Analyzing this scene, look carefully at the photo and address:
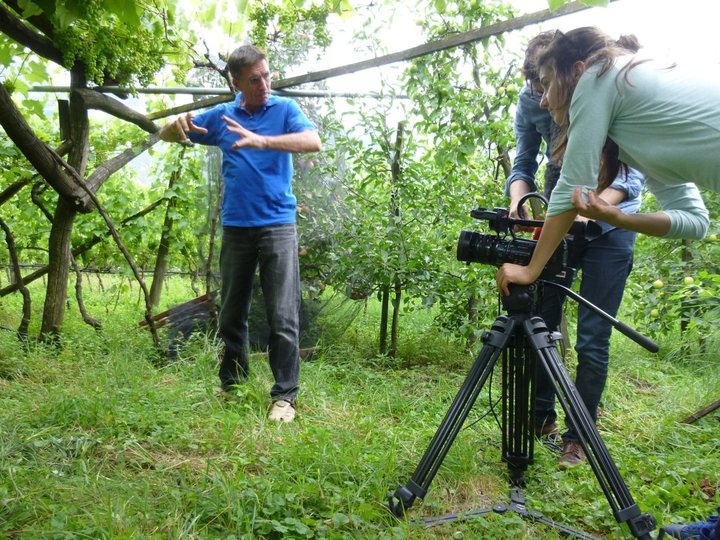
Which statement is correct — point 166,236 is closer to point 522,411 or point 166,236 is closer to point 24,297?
point 24,297

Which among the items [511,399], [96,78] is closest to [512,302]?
[511,399]

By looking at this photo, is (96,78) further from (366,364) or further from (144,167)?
(144,167)

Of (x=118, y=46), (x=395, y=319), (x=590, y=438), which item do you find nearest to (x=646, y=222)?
(x=590, y=438)

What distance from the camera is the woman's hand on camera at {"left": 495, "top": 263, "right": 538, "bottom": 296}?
2014 millimetres

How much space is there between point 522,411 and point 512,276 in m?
0.52

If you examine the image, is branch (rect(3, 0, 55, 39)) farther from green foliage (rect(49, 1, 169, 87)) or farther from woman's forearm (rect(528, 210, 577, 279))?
woman's forearm (rect(528, 210, 577, 279))

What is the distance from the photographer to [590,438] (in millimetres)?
1860

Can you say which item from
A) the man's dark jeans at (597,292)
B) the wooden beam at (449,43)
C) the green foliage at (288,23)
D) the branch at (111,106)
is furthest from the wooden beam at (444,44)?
the man's dark jeans at (597,292)

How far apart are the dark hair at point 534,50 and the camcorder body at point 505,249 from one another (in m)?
0.60

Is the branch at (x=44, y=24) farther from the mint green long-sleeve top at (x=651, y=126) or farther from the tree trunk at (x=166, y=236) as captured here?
the mint green long-sleeve top at (x=651, y=126)

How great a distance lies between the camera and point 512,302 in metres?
2.06

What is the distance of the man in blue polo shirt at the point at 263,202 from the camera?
312 centimetres

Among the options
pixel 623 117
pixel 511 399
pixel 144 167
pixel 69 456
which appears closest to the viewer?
pixel 623 117

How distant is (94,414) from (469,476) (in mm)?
1718
